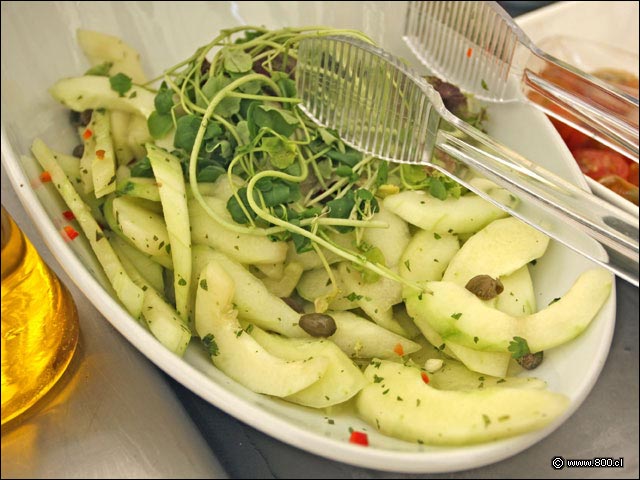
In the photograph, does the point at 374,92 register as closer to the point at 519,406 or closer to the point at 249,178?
the point at 249,178

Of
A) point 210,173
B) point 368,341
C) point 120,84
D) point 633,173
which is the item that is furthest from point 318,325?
point 633,173

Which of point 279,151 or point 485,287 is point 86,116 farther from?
point 485,287

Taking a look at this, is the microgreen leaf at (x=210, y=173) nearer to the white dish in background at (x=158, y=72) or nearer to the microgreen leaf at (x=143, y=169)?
the microgreen leaf at (x=143, y=169)

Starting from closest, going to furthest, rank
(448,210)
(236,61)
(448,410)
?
(448,410) < (448,210) < (236,61)

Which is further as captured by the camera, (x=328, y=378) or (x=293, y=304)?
(x=293, y=304)

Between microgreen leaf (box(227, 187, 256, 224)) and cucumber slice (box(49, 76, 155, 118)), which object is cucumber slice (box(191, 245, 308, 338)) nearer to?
microgreen leaf (box(227, 187, 256, 224))

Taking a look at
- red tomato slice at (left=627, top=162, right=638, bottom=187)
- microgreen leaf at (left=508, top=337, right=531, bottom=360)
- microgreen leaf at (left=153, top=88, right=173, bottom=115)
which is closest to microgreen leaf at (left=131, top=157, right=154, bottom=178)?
microgreen leaf at (left=153, top=88, right=173, bottom=115)
